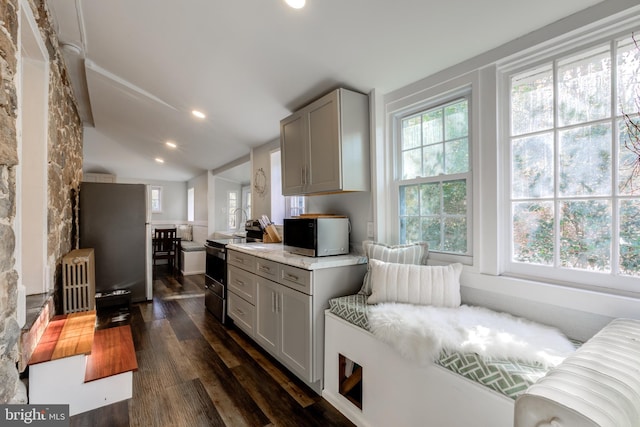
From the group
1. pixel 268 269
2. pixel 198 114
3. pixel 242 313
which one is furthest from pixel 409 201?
pixel 198 114

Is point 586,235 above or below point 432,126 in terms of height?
below

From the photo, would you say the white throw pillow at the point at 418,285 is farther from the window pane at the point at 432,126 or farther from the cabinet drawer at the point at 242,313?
the cabinet drawer at the point at 242,313

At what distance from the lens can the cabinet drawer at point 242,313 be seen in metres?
2.68

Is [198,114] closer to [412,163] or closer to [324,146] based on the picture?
[324,146]

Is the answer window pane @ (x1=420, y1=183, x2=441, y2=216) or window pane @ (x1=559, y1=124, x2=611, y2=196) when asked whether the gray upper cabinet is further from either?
window pane @ (x1=559, y1=124, x2=611, y2=196)

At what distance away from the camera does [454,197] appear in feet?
6.34

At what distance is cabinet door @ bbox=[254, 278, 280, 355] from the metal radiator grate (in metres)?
1.80

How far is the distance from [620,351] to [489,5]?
154cm

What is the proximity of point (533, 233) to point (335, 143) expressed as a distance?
1.38m

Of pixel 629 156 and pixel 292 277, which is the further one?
pixel 292 277

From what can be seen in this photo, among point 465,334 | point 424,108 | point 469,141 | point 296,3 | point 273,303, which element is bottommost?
point 273,303

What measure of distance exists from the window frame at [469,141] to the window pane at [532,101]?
191mm

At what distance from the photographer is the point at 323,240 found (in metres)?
2.26

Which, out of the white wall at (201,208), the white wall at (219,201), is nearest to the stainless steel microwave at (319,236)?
the white wall at (219,201)
